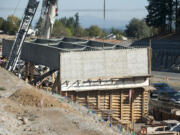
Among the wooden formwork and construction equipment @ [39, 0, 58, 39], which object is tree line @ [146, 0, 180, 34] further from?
the wooden formwork

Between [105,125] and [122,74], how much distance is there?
30.6ft

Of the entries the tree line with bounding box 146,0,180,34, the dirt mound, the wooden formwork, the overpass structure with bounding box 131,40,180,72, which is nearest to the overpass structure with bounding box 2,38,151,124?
the wooden formwork

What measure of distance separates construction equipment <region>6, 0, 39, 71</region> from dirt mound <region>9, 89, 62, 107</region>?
18.1 metres

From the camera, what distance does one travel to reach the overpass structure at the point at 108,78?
28.4 metres

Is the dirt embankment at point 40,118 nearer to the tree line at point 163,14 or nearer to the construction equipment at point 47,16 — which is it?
the construction equipment at point 47,16

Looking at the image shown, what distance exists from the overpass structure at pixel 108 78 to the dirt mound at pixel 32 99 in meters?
6.33

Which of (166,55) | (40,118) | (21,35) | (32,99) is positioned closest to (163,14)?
(166,55)

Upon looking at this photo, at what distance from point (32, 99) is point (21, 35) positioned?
20.0 meters

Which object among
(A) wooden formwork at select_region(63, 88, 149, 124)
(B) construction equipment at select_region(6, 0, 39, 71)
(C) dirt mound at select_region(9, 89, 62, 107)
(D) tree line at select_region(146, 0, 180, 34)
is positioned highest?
(D) tree line at select_region(146, 0, 180, 34)

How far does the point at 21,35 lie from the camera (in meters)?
40.4

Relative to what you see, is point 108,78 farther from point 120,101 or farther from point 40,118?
point 40,118

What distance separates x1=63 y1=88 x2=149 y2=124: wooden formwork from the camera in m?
29.0

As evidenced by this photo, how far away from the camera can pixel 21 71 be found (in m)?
42.9

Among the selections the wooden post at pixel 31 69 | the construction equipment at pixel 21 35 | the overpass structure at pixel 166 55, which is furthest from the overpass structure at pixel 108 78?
the overpass structure at pixel 166 55
